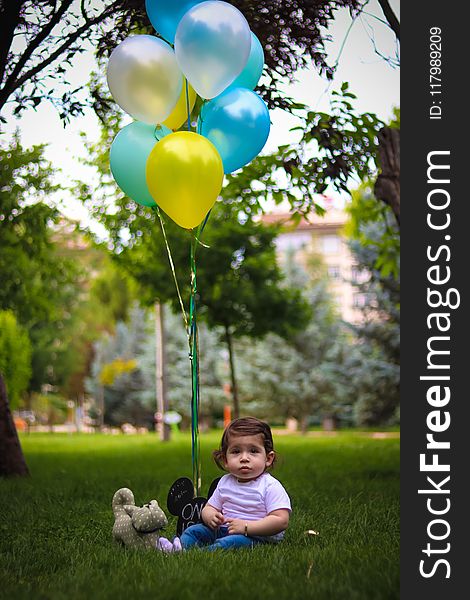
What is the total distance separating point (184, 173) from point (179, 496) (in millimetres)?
1533

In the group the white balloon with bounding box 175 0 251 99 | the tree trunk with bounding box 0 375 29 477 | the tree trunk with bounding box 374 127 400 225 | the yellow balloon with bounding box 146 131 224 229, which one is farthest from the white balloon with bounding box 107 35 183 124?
the tree trunk with bounding box 0 375 29 477

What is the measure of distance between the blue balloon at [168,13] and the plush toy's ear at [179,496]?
8.11 feet

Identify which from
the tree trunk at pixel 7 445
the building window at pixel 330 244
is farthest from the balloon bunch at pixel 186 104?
the building window at pixel 330 244

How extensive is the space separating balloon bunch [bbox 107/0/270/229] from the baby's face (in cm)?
119

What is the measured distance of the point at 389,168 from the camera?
5.95 meters

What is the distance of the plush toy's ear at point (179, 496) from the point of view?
10.9 feet

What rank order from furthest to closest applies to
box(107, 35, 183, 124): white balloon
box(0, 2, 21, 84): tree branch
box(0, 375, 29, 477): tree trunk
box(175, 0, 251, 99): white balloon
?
1. box(0, 375, 29, 477): tree trunk
2. box(0, 2, 21, 84): tree branch
3. box(107, 35, 183, 124): white balloon
4. box(175, 0, 251, 99): white balloon

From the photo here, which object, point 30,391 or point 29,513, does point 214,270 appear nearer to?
point 29,513

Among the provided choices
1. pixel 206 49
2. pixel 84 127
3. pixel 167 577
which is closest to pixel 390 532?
pixel 167 577

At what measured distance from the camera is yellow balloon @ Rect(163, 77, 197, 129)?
13.4 feet

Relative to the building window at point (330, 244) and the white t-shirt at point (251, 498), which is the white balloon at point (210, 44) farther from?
the building window at point (330, 244)

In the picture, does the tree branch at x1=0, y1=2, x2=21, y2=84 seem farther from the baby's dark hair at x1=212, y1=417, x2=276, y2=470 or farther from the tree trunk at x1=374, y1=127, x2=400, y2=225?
the baby's dark hair at x1=212, y1=417, x2=276, y2=470

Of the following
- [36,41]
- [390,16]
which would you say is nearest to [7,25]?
[36,41]

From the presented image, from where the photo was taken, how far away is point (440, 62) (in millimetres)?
3518
